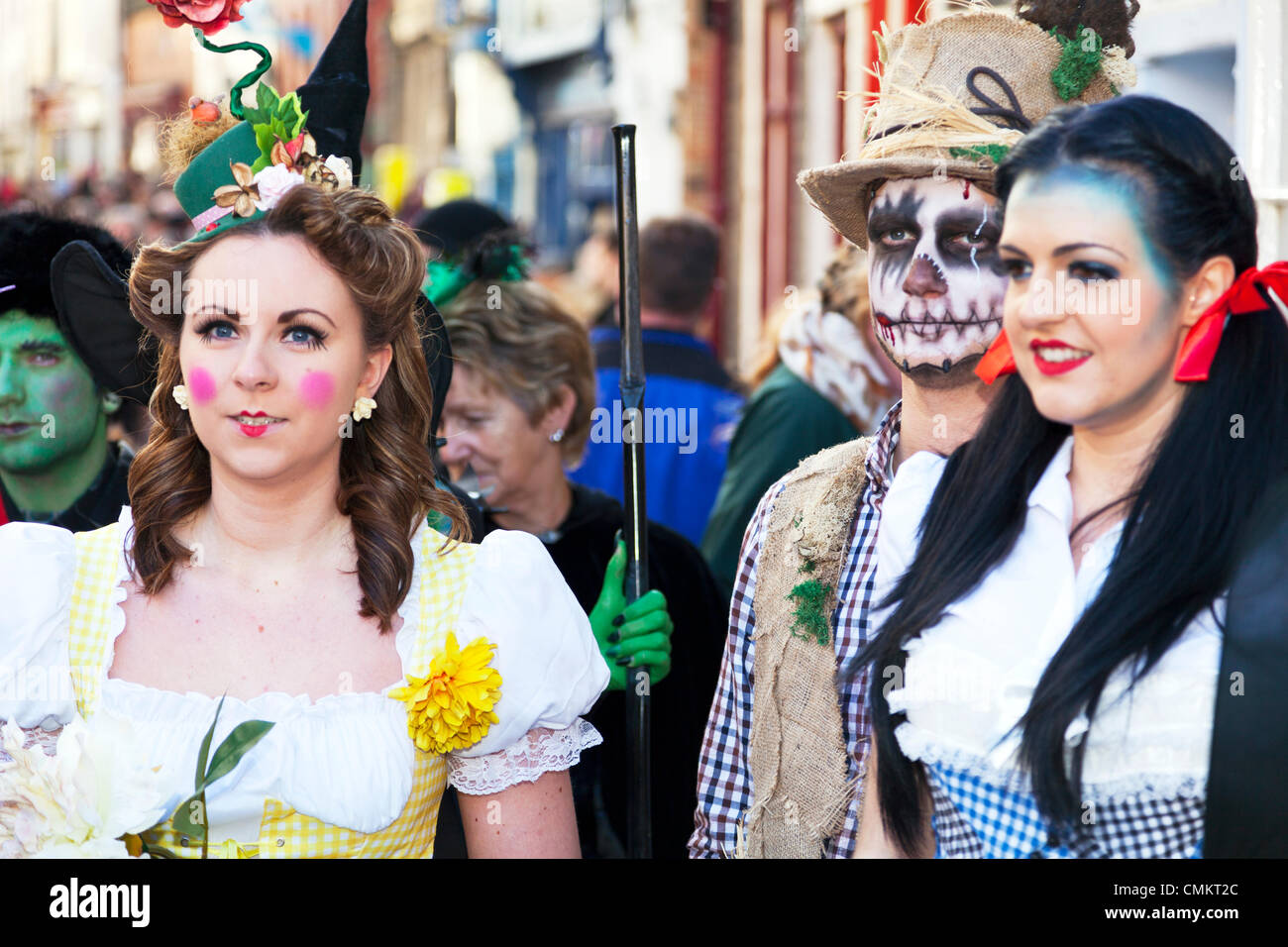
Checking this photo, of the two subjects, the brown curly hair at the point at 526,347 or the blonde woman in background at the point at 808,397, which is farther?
the blonde woman in background at the point at 808,397

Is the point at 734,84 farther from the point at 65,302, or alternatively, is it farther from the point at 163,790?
the point at 163,790

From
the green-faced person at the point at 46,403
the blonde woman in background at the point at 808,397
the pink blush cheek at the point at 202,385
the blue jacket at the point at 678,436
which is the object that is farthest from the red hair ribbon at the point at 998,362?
the blue jacket at the point at 678,436

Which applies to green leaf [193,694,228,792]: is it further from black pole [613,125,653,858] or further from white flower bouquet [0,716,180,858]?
black pole [613,125,653,858]

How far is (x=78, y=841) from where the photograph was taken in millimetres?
2020

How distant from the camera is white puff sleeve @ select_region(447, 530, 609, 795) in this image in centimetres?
221

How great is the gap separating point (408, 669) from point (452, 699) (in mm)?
100

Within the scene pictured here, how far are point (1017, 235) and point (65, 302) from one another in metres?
1.70

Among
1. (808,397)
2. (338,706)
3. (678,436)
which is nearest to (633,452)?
(338,706)

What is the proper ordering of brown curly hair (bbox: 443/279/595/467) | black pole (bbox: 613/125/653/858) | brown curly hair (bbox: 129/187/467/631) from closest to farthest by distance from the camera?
1. brown curly hair (bbox: 129/187/467/631)
2. black pole (bbox: 613/125/653/858)
3. brown curly hair (bbox: 443/279/595/467)

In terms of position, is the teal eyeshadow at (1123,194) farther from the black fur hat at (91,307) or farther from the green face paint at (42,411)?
the green face paint at (42,411)

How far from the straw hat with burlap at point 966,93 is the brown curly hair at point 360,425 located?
723 millimetres

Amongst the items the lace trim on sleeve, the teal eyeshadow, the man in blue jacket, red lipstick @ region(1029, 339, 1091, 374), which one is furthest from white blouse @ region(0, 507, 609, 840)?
the man in blue jacket

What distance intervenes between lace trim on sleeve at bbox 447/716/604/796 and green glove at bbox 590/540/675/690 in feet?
1.53

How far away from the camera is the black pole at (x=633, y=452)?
98.9 inches
